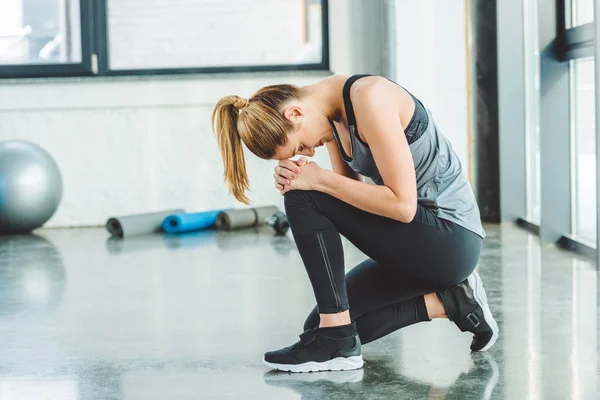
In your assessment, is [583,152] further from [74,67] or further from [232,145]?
[74,67]

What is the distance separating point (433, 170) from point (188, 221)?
10.4 ft

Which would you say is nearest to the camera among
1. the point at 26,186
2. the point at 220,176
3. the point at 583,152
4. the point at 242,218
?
the point at 583,152

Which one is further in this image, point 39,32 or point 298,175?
point 39,32

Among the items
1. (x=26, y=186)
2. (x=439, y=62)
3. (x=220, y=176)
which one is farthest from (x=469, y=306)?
(x=220, y=176)

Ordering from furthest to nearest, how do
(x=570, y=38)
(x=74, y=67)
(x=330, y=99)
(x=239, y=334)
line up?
(x=74, y=67) < (x=570, y=38) < (x=239, y=334) < (x=330, y=99)

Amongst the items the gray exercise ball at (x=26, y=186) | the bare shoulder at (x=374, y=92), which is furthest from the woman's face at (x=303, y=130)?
the gray exercise ball at (x=26, y=186)

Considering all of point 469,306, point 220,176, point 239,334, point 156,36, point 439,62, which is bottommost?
point 239,334

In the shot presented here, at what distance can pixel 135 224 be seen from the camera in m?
5.08

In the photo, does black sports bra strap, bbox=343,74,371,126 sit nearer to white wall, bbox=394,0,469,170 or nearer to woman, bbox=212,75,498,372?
woman, bbox=212,75,498,372

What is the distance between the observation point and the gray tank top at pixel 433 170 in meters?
2.06

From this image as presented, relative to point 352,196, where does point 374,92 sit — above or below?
above

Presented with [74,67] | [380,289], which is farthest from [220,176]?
[380,289]

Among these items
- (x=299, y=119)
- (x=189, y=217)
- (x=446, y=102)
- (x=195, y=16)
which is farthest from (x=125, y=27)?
(x=299, y=119)

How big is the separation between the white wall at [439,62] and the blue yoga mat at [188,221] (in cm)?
139
